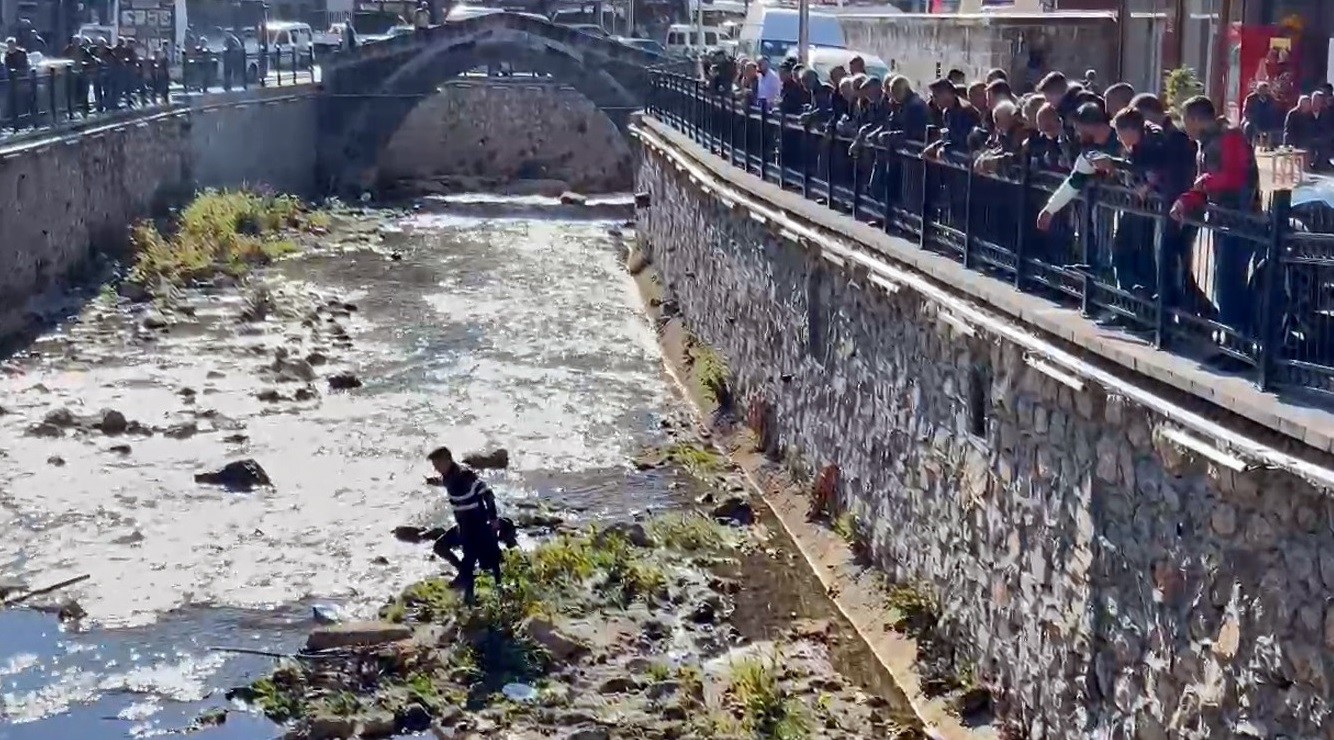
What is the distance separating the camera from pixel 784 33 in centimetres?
3984

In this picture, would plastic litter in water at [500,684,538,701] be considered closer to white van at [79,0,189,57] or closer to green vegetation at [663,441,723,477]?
green vegetation at [663,441,723,477]

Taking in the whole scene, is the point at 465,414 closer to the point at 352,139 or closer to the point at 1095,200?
the point at 1095,200

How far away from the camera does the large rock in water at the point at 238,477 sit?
18703 millimetres

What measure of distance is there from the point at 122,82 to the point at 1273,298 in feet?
96.4

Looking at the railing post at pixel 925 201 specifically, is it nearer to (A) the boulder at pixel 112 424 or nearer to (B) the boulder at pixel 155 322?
(A) the boulder at pixel 112 424

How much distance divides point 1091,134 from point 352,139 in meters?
40.0

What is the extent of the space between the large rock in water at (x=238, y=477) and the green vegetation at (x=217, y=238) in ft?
39.7

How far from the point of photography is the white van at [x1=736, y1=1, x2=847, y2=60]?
3932 centimetres

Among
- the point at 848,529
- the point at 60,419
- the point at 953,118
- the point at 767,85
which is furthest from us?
the point at 767,85

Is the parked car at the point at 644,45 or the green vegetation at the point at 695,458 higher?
the parked car at the point at 644,45

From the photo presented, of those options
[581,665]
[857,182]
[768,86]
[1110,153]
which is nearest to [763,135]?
[768,86]

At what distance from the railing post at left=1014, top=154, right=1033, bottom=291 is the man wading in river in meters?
4.42

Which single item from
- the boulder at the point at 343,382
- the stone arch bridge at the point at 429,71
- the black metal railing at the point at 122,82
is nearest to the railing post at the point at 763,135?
the boulder at the point at 343,382

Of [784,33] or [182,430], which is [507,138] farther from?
[182,430]
